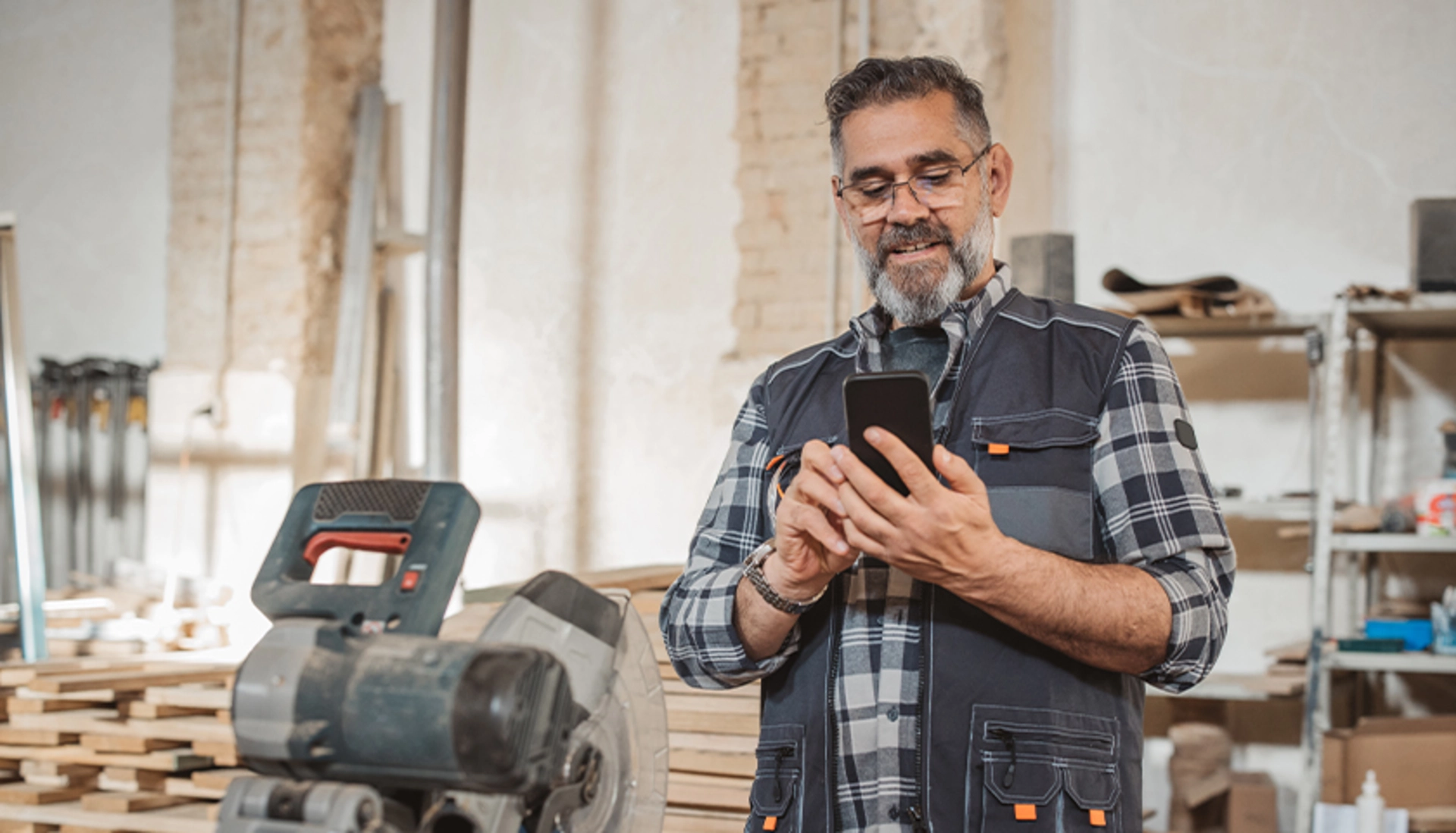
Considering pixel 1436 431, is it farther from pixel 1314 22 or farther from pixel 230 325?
pixel 230 325

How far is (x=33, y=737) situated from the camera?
10.5 ft

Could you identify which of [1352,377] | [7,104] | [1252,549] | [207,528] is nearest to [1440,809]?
[1252,549]

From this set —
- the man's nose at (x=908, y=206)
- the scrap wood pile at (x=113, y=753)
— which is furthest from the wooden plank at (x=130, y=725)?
the man's nose at (x=908, y=206)

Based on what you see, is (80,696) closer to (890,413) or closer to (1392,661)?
(890,413)

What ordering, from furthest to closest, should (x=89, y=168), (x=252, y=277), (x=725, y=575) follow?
(x=89, y=168)
(x=252, y=277)
(x=725, y=575)

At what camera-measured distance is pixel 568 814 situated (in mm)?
1161

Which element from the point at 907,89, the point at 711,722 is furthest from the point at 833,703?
the point at 711,722

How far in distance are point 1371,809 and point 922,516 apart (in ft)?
8.81

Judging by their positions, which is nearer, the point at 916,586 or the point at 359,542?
the point at 359,542

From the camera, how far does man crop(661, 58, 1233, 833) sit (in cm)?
131

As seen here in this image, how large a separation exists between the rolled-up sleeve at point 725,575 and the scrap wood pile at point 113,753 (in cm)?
180

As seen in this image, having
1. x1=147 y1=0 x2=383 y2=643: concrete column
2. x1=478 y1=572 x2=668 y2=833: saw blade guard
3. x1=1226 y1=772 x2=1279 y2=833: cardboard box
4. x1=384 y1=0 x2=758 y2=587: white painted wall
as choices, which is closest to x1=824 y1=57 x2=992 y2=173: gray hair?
x1=478 y1=572 x2=668 y2=833: saw blade guard

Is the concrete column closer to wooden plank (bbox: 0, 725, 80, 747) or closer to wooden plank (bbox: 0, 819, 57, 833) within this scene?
wooden plank (bbox: 0, 725, 80, 747)

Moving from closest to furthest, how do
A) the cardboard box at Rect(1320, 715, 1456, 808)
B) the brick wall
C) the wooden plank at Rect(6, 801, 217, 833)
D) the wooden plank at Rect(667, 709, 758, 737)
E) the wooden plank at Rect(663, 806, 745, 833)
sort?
the wooden plank at Rect(663, 806, 745, 833), the wooden plank at Rect(667, 709, 758, 737), the wooden plank at Rect(6, 801, 217, 833), the cardboard box at Rect(1320, 715, 1456, 808), the brick wall
